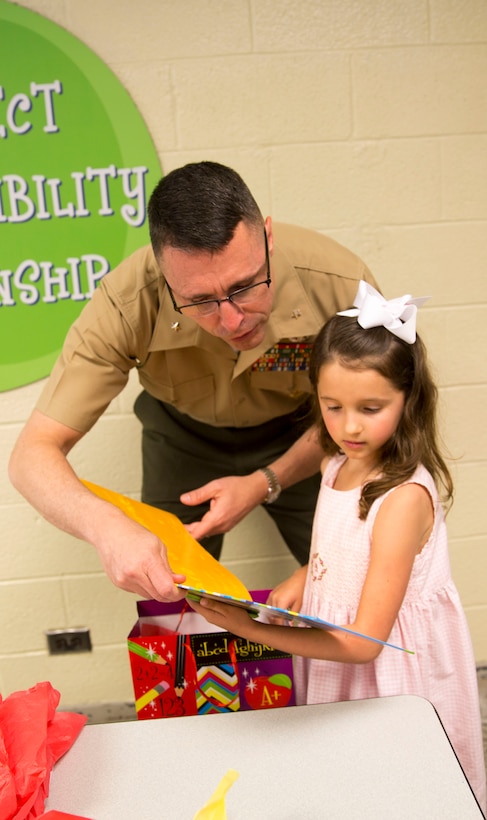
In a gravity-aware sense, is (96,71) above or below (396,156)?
above

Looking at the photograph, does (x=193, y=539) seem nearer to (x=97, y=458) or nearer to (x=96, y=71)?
(x=97, y=458)

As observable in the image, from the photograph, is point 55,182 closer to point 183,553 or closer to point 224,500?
point 224,500

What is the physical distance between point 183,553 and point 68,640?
46.1 inches

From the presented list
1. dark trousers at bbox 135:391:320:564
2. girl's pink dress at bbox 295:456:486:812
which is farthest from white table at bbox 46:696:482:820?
dark trousers at bbox 135:391:320:564

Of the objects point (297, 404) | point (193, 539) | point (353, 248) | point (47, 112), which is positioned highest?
point (47, 112)

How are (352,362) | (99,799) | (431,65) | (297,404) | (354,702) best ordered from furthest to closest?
1. (431,65)
2. (297,404)
3. (352,362)
4. (354,702)
5. (99,799)

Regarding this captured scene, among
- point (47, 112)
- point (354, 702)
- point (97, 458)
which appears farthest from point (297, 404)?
point (47, 112)

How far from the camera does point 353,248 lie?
185 cm

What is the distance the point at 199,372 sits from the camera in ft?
5.04

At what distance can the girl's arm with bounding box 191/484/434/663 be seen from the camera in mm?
1022

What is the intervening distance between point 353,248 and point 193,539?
3.15 ft

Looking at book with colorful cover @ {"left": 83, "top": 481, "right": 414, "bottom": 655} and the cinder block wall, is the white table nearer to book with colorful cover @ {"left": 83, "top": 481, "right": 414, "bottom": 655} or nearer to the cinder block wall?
book with colorful cover @ {"left": 83, "top": 481, "right": 414, "bottom": 655}

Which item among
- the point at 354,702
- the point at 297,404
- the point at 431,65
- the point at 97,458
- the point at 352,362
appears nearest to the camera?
the point at 354,702

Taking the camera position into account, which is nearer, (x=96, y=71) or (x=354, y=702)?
(x=354, y=702)
